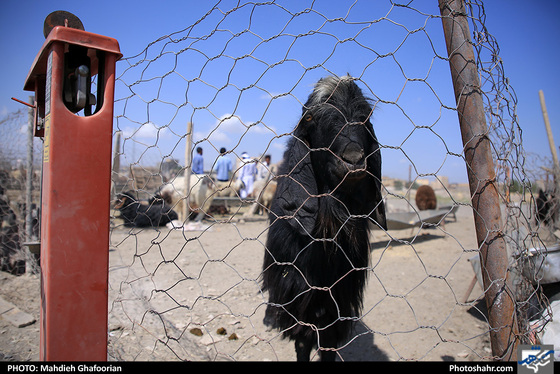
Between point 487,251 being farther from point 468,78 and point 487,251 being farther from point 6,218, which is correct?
point 6,218

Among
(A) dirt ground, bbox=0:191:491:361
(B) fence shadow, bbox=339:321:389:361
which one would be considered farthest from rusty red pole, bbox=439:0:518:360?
(B) fence shadow, bbox=339:321:389:361

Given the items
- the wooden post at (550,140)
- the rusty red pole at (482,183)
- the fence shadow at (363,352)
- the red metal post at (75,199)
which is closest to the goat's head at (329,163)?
the rusty red pole at (482,183)

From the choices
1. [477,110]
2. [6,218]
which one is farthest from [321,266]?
[6,218]

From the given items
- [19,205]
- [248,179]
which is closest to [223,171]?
[248,179]

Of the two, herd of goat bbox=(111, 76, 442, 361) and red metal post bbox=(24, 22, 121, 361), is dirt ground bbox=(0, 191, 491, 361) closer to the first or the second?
herd of goat bbox=(111, 76, 442, 361)

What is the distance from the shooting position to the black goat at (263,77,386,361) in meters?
2.22

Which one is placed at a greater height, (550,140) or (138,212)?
(550,140)

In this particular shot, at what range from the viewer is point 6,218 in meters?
5.92

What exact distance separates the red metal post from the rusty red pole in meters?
1.59

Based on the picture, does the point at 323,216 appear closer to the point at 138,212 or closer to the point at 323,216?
the point at 323,216

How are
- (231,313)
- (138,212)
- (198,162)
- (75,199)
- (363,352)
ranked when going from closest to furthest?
(75,199) < (231,313) < (138,212) < (363,352) < (198,162)

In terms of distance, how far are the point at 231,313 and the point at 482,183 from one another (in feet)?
5.38

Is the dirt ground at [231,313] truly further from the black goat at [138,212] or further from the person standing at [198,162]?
the person standing at [198,162]

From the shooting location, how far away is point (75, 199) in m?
1.35
